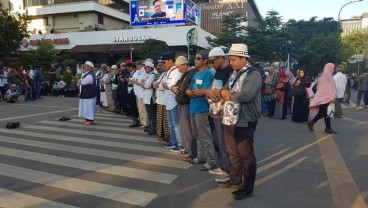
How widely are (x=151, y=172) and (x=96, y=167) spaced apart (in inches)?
38.6

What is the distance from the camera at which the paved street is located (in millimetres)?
4500

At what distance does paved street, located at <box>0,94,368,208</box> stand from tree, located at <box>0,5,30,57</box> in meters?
18.8

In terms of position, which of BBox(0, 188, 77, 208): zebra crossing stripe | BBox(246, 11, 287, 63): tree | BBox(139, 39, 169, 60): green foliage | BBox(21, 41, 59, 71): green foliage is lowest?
BBox(0, 188, 77, 208): zebra crossing stripe

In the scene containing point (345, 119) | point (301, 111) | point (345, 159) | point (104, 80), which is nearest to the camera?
A: point (345, 159)

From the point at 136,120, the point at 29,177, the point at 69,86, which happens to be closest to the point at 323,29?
the point at 69,86

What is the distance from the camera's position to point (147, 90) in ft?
28.1

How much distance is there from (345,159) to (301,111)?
4.90 m

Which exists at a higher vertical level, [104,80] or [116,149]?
[104,80]

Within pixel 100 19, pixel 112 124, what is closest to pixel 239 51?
pixel 112 124

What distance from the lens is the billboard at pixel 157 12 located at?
39.4 m

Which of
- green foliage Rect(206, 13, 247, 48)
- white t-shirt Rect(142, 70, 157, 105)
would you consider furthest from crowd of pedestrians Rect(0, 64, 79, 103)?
green foliage Rect(206, 13, 247, 48)

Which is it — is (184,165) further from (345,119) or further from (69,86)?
(69,86)

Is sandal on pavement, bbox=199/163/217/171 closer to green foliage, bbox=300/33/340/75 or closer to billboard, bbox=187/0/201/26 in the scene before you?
green foliage, bbox=300/33/340/75

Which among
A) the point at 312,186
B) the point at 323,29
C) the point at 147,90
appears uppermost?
the point at 323,29
